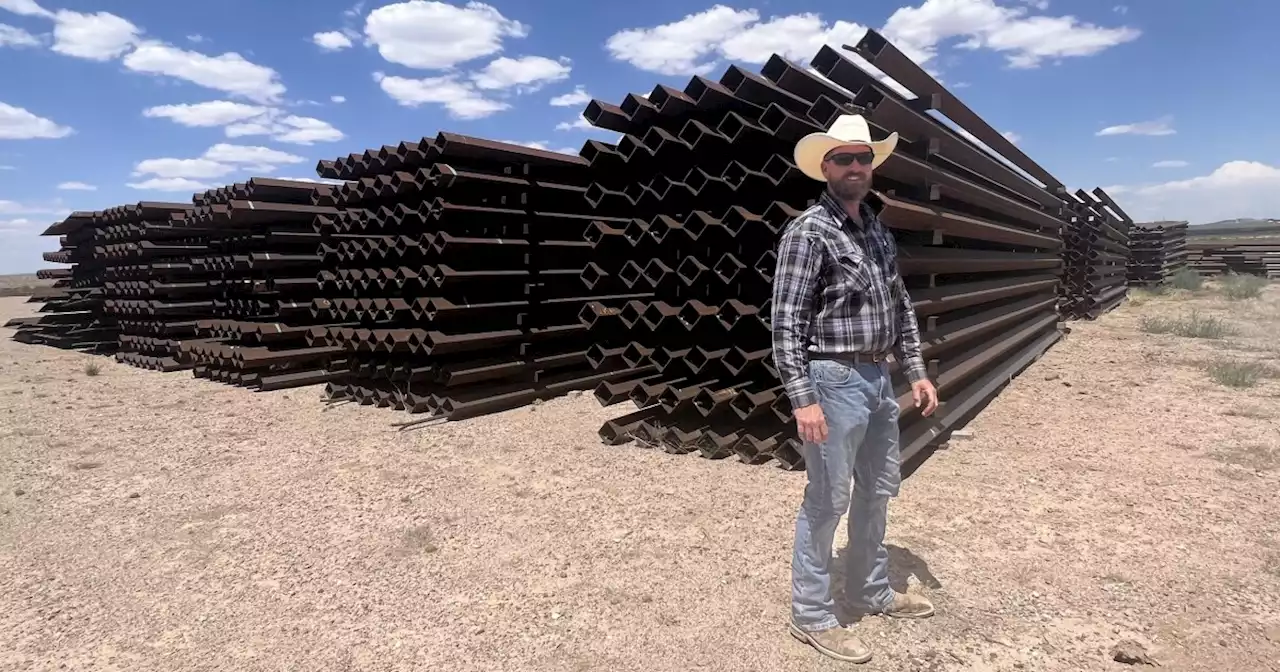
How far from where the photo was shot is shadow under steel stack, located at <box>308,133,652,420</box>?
313 inches

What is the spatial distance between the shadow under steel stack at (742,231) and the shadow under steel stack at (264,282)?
537 centimetres

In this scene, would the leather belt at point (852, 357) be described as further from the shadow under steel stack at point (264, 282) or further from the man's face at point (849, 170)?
the shadow under steel stack at point (264, 282)

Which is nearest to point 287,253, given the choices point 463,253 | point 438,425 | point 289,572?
point 463,253

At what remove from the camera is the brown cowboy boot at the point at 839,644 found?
9.61 ft

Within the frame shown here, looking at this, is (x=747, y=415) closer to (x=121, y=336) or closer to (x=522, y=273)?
(x=522, y=273)

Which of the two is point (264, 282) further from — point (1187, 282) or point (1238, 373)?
point (1187, 282)

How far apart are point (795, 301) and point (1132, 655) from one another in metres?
2.12

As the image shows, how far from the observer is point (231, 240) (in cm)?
1149

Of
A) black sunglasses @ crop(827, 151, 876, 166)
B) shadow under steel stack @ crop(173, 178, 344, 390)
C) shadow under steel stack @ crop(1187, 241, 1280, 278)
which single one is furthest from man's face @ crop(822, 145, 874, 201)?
shadow under steel stack @ crop(1187, 241, 1280, 278)

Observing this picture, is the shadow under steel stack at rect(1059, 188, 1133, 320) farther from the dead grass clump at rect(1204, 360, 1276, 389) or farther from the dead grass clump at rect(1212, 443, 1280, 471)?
the dead grass clump at rect(1212, 443, 1280, 471)

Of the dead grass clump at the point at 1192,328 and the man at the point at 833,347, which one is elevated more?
the man at the point at 833,347

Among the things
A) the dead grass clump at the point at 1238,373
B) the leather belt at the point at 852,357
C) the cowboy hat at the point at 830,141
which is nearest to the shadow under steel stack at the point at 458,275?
the cowboy hat at the point at 830,141

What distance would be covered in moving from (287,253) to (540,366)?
5.04 m

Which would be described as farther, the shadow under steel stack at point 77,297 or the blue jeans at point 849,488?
the shadow under steel stack at point 77,297
